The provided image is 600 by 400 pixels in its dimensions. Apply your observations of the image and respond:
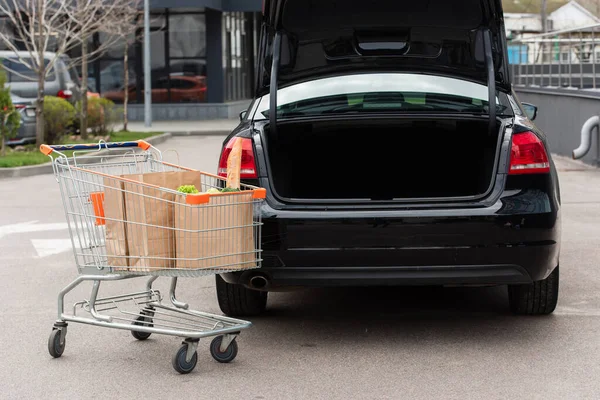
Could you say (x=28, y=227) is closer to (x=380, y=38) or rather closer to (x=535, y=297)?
(x=380, y=38)

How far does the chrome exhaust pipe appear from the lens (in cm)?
569

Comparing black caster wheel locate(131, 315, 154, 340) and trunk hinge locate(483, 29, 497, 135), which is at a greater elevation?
trunk hinge locate(483, 29, 497, 135)

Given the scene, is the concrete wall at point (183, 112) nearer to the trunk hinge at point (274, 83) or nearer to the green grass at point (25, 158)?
the green grass at point (25, 158)

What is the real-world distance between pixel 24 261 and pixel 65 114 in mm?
11355

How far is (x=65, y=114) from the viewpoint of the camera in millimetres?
19984

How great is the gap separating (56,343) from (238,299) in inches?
45.6

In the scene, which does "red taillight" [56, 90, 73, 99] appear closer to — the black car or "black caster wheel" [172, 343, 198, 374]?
the black car

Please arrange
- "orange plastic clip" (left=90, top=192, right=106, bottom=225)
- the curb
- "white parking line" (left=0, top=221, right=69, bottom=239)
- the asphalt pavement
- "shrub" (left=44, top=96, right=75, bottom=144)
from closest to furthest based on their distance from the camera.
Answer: the asphalt pavement, "orange plastic clip" (left=90, top=192, right=106, bottom=225), "white parking line" (left=0, top=221, right=69, bottom=239), the curb, "shrub" (left=44, top=96, right=75, bottom=144)

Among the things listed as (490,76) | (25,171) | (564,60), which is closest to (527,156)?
(490,76)

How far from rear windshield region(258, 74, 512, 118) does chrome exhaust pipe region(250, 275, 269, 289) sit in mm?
962

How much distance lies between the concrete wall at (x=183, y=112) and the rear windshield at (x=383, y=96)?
2712 cm

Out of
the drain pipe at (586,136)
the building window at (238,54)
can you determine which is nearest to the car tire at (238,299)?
the drain pipe at (586,136)

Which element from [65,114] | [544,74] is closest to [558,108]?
[544,74]

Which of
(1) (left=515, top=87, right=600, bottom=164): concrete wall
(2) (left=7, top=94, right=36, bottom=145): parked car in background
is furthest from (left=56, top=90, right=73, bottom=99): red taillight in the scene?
(1) (left=515, top=87, right=600, bottom=164): concrete wall
